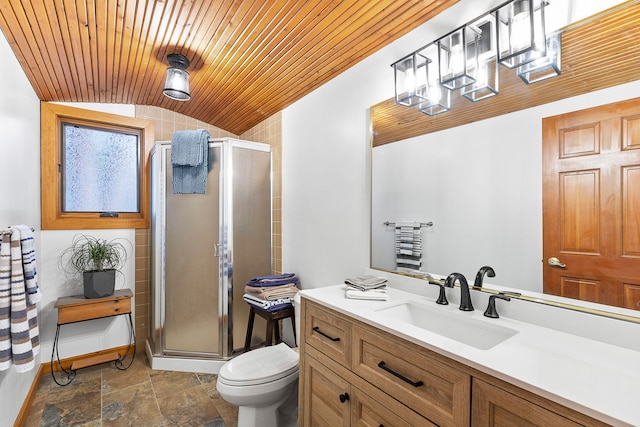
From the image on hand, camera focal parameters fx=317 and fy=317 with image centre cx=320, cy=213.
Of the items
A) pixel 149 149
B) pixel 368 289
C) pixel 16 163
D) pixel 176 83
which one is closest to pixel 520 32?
pixel 368 289

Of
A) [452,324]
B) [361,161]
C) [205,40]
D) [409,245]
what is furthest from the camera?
[361,161]

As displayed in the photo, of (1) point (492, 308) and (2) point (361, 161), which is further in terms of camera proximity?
(2) point (361, 161)

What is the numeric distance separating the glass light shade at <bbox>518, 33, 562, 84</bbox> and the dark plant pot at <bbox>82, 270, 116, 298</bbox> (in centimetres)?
312

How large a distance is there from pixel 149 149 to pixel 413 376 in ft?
9.99

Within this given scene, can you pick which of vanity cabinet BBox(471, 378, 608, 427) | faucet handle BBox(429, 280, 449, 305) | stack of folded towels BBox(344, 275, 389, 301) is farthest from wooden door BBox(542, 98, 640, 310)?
stack of folded towels BBox(344, 275, 389, 301)

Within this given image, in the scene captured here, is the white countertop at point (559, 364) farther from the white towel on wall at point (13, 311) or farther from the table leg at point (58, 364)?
the table leg at point (58, 364)

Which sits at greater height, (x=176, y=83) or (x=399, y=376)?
(x=176, y=83)

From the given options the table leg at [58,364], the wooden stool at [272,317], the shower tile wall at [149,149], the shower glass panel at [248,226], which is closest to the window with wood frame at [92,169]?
the shower tile wall at [149,149]

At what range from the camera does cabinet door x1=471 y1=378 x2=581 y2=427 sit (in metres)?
0.73

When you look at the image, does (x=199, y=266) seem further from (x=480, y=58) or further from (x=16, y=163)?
(x=480, y=58)

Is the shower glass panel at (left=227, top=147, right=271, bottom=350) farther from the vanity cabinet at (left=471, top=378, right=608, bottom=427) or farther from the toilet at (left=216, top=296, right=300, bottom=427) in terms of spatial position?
the vanity cabinet at (left=471, top=378, right=608, bottom=427)

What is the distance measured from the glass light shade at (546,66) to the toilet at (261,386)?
1.79 meters

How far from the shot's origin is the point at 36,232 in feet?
8.05

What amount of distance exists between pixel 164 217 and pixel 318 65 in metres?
1.75
